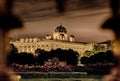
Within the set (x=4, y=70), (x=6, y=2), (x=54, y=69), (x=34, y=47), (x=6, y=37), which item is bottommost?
(x=4, y=70)

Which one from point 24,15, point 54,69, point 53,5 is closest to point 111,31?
point 53,5

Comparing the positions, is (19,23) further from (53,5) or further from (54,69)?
(54,69)

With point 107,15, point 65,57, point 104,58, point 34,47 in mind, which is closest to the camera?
point 107,15

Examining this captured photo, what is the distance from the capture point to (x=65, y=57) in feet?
350

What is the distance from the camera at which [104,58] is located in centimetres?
9881

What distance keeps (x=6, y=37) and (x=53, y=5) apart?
0.48 metres

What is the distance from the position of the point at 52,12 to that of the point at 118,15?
0.62 m

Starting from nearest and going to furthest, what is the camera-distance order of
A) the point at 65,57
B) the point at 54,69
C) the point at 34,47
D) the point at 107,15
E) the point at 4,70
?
the point at 4,70, the point at 107,15, the point at 54,69, the point at 65,57, the point at 34,47

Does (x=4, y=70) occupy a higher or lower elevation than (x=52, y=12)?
lower

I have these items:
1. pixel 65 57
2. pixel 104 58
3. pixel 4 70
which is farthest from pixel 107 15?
pixel 65 57

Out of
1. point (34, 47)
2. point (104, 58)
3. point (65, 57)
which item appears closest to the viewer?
point (104, 58)

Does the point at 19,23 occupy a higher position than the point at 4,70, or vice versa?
the point at 19,23

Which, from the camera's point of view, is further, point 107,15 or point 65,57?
point 65,57

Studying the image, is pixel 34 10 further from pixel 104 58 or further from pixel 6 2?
pixel 104 58
